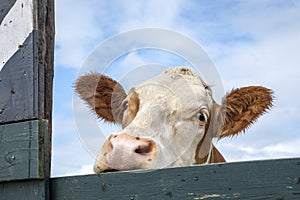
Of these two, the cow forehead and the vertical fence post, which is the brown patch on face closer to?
the cow forehead

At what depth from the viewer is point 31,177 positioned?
5.87 ft

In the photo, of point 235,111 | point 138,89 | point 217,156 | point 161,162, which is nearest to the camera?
point 161,162

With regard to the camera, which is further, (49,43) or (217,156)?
(217,156)

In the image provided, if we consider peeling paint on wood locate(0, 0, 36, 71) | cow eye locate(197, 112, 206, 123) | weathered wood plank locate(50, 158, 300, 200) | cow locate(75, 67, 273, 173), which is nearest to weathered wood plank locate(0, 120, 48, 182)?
weathered wood plank locate(50, 158, 300, 200)

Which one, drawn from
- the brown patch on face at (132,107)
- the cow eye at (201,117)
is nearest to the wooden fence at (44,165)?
the brown patch on face at (132,107)

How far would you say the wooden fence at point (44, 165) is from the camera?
133 cm

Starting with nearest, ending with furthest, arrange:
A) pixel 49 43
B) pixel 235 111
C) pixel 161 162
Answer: pixel 49 43
pixel 161 162
pixel 235 111

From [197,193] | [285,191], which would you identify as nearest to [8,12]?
[197,193]

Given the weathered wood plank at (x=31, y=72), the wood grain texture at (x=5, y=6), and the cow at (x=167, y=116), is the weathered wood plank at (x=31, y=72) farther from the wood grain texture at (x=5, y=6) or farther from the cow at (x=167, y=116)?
the cow at (x=167, y=116)

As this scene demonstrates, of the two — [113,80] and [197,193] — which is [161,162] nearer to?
[197,193]

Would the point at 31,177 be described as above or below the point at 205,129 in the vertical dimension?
below

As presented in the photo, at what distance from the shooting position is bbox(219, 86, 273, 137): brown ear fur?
146 inches

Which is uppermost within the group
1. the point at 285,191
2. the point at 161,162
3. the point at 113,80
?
the point at 113,80

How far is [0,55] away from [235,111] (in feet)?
7.19
